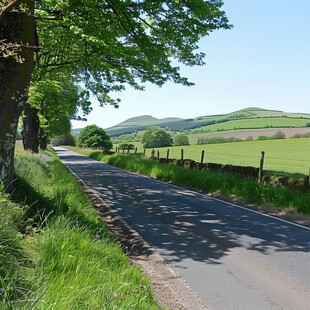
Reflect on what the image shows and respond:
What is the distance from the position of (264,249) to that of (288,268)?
0.90 m

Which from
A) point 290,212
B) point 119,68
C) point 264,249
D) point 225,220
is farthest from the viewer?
point 119,68

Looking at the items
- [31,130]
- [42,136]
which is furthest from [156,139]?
[31,130]

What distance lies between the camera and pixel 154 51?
10.7m

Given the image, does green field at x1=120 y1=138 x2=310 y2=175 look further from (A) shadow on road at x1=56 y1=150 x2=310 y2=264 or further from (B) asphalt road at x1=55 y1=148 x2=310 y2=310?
(B) asphalt road at x1=55 y1=148 x2=310 y2=310

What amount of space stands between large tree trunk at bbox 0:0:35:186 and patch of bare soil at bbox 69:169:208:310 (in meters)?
2.98

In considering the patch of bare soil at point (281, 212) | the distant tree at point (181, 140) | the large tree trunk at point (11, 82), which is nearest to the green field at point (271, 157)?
the patch of bare soil at point (281, 212)

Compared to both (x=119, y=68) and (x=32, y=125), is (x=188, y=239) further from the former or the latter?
(x=32, y=125)

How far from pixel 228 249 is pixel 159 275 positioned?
1.81m

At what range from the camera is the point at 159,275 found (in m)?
5.04

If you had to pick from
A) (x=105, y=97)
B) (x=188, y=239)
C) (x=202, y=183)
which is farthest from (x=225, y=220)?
(x=105, y=97)

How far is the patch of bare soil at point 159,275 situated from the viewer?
13.6ft

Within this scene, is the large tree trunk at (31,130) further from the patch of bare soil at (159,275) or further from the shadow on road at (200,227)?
the patch of bare soil at (159,275)

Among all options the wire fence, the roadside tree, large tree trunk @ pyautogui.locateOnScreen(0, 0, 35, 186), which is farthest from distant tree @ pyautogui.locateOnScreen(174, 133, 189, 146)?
large tree trunk @ pyautogui.locateOnScreen(0, 0, 35, 186)

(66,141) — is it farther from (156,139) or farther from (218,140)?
(218,140)
